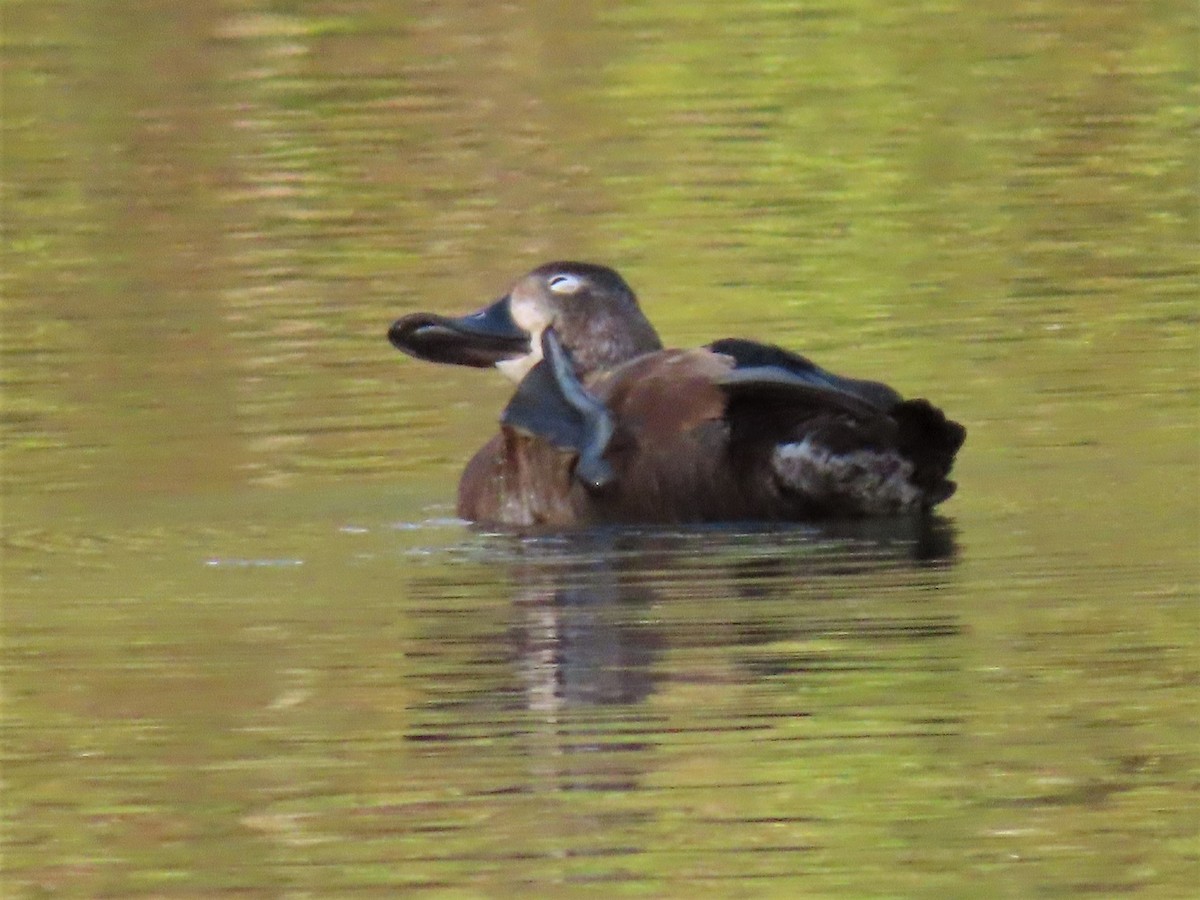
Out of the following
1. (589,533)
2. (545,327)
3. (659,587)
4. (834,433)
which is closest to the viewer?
(659,587)

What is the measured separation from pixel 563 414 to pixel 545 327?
2.47ft

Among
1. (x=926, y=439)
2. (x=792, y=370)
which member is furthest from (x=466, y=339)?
(x=926, y=439)

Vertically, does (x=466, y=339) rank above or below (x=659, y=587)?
above

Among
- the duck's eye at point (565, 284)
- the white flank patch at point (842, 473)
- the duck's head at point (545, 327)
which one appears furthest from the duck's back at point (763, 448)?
the duck's eye at point (565, 284)

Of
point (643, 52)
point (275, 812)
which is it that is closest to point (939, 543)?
point (275, 812)

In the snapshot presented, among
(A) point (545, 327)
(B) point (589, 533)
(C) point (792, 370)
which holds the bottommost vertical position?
(B) point (589, 533)

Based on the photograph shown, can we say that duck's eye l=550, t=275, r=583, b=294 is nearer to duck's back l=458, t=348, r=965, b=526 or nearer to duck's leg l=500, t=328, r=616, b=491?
duck's leg l=500, t=328, r=616, b=491

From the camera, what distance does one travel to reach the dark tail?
788 cm

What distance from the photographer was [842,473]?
7910mm

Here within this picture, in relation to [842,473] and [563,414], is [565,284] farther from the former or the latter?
[842,473]

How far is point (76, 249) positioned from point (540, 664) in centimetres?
678

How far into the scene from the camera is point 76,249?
13.0 metres

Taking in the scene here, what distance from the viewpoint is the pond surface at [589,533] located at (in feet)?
18.5

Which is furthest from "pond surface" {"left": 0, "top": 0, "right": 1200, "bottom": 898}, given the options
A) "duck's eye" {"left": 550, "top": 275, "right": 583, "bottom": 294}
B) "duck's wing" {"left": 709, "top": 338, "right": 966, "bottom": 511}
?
"duck's eye" {"left": 550, "top": 275, "right": 583, "bottom": 294}
